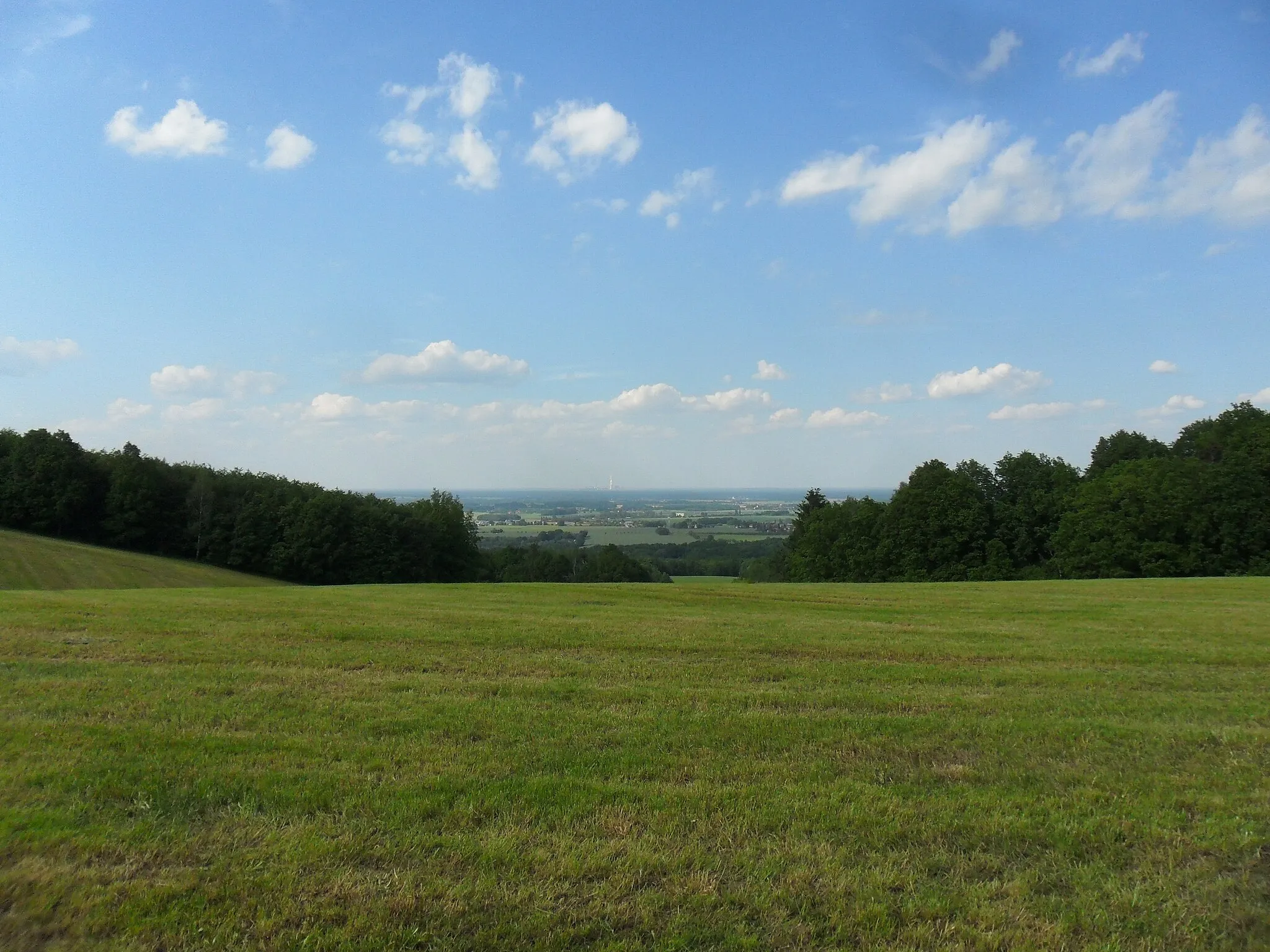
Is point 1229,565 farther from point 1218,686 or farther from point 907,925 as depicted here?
point 907,925

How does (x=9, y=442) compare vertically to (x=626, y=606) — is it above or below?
above

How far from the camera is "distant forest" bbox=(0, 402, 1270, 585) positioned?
5481cm

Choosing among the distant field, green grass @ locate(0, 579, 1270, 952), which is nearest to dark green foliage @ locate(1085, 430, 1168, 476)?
the distant field

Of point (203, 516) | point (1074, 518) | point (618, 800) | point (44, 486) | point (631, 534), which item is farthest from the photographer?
point (631, 534)

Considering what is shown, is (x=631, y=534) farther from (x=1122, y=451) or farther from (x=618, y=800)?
(x=618, y=800)

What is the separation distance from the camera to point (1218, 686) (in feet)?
32.8

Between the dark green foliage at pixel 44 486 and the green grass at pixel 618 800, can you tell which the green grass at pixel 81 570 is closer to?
the dark green foliage at pixel 44 486

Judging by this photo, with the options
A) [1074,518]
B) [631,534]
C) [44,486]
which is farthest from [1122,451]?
[44,486]

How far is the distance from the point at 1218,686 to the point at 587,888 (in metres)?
9.77

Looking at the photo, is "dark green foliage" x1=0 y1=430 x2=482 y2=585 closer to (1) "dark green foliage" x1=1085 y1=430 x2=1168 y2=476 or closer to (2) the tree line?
(2) the tree line

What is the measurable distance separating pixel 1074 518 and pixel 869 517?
16.8m

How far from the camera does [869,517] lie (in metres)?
70.4

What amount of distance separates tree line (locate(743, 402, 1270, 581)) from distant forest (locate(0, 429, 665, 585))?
40609 mm

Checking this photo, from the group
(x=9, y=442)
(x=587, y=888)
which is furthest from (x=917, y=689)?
(x=9, y=442)
